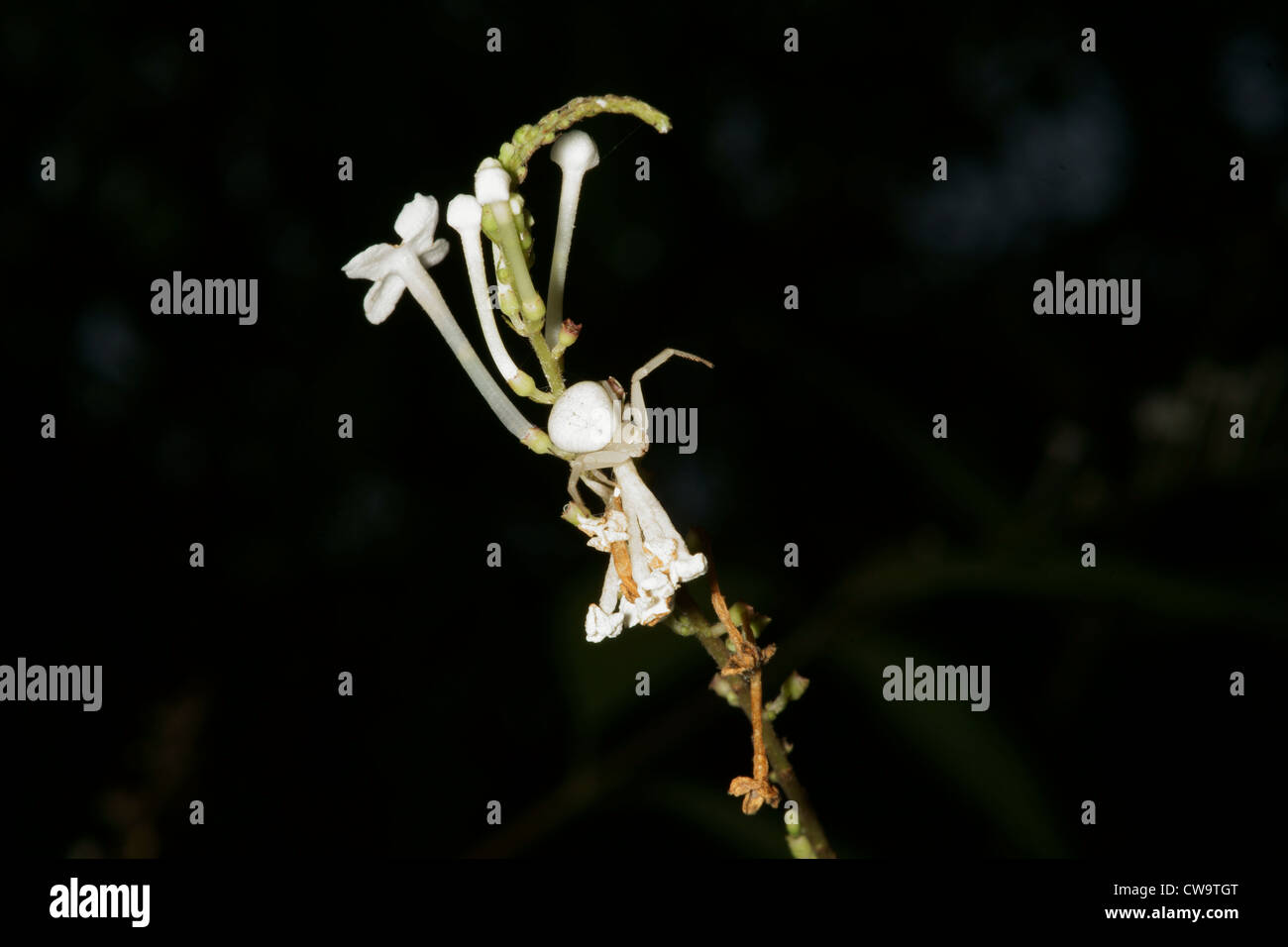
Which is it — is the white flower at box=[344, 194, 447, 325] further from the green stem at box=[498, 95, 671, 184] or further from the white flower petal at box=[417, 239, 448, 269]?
the green stem at box=[498, 95, 671, 184]

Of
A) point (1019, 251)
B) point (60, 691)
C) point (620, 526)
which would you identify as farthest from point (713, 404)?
point (620, 526)

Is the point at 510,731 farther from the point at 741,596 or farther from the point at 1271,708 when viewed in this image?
the point at 1271,708

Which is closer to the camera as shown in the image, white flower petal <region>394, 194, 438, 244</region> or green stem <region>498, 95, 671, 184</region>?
green stem <region>498, 95, 671, 184</region>

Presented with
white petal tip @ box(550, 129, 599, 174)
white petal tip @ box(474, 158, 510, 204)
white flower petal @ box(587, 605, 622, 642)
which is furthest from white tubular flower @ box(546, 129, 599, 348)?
white flower petal @ box(587, 605, 622, 642)

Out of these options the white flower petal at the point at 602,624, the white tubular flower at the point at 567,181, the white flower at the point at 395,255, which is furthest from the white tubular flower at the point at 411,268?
the white flower petal at the point at 602,624

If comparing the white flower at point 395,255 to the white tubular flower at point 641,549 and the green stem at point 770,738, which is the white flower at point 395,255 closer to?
the white tubular flower at point 641,549
